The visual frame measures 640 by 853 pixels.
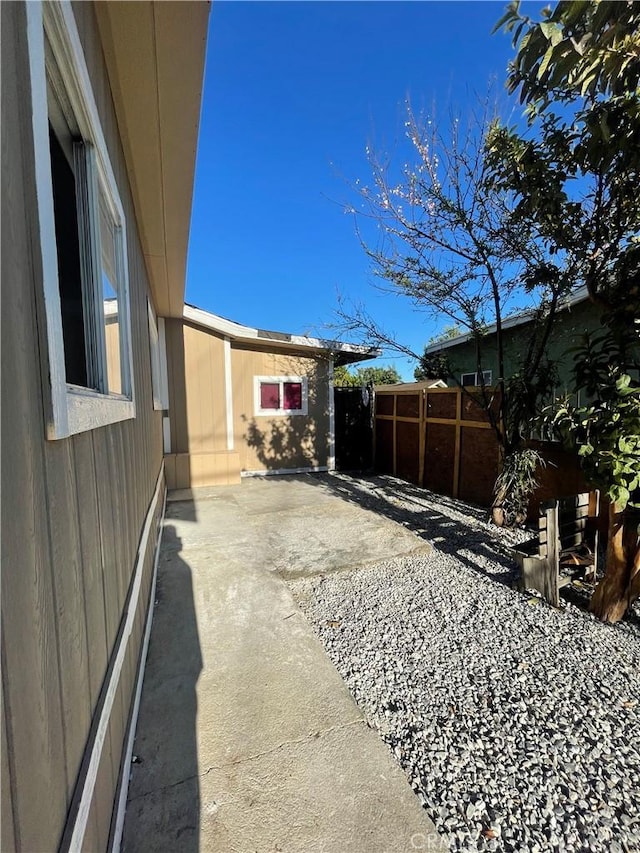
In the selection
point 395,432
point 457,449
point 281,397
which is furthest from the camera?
point 281,397

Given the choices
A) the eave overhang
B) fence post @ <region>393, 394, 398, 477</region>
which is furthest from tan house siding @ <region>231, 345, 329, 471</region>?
the eave overhang

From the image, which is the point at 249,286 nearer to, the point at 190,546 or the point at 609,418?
the point at 190,546

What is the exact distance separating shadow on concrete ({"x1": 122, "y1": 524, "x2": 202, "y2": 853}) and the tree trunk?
2793 mm

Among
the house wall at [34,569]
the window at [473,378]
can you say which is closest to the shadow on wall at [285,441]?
the window at [473,378]

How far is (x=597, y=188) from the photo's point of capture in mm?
3373

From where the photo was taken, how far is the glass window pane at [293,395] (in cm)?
811

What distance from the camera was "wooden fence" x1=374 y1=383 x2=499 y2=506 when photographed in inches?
214

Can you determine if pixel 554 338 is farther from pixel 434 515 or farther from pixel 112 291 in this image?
pixel 112 291

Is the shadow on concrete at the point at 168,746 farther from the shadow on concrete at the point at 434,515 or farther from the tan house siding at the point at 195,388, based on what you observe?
the tan house siding at the point at 195,388

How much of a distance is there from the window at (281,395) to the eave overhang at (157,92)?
455 centimetres

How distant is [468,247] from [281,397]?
4.64 m

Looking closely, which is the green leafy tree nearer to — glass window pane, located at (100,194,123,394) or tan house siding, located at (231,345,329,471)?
glass window pane, located at (100,194,123,394)

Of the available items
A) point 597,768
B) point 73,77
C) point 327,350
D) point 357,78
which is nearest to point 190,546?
point 597,768

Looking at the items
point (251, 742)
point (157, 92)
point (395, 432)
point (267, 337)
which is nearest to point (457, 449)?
point (395, 432)
